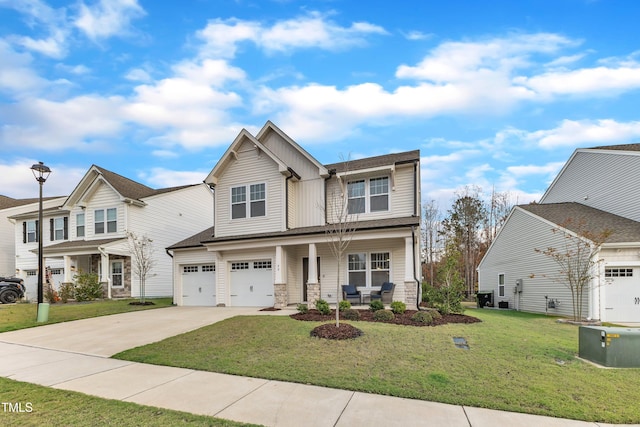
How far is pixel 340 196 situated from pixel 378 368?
10.1m

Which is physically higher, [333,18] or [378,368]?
[333,18]

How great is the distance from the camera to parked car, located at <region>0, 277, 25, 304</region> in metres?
20.5

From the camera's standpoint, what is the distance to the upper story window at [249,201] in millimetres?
16672

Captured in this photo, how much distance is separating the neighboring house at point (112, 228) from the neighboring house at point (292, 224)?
554 cm

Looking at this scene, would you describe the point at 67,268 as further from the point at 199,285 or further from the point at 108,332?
the point at 108,332

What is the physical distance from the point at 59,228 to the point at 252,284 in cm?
1803

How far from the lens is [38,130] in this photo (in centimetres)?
1662

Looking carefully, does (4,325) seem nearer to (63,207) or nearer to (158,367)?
(158,367)

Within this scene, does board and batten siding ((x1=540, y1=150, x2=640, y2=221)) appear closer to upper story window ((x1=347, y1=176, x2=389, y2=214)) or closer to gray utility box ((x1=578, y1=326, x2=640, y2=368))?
upper story window ((x1=347, y1=176, x2=389, y2=214))

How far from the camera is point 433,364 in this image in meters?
6.61

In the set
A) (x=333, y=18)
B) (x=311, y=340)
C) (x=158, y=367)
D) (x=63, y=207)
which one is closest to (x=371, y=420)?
(x=311, y=340)

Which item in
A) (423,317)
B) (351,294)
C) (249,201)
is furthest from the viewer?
(249,201)

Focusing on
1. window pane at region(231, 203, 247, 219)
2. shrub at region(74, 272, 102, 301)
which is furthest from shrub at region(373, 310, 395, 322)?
shrub at region(74, 272, 102, 301)

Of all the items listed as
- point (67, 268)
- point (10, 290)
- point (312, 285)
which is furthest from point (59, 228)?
point (312, 285)
